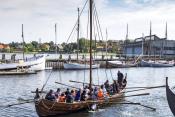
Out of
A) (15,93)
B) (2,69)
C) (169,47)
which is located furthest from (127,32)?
(15,93)

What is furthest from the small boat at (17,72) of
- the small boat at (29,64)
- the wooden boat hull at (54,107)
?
the wooden boat hull at (54,107)

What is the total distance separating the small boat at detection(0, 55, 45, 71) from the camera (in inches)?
3314

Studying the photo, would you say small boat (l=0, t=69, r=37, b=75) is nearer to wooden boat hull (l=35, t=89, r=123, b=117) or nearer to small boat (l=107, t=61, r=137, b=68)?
small boat (l=107, t=61, r=137, b=68)

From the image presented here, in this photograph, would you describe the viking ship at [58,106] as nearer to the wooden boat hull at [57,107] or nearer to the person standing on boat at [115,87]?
the wooden boat hull at [57,107]

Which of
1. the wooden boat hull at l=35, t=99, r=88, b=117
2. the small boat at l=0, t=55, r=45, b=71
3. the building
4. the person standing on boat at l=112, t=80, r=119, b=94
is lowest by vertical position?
the wooden boat hull at l=35, t=99, r=88, b=117

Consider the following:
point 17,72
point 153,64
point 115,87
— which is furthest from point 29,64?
point 115,87

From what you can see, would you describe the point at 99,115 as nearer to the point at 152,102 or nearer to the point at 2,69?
the point at 152,102

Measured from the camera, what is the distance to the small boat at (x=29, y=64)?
→ 84188 millimetres

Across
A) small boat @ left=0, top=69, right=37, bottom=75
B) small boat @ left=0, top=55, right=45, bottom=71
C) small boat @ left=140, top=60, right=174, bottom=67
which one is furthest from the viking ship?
small boat @ left=140, top=60, right=174, bottom=67

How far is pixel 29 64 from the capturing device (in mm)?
88750

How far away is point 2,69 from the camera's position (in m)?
84.1

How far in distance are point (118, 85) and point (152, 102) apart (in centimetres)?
451

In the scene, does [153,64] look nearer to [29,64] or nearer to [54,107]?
[29,64]

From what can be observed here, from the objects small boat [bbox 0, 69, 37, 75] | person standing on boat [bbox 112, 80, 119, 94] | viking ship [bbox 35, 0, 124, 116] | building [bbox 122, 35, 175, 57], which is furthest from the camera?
building [bbox 122, 35, 175, 57]
